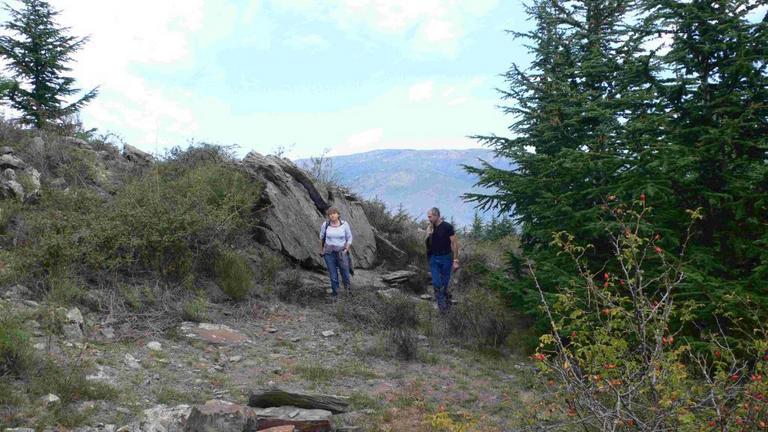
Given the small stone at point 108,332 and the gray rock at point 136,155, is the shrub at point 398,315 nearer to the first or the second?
the small stone at point 108,332

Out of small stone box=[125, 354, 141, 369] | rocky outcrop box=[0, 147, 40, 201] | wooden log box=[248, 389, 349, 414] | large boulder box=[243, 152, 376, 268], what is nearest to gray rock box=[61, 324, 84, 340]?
small stone box=[125, 354, 141, 369]

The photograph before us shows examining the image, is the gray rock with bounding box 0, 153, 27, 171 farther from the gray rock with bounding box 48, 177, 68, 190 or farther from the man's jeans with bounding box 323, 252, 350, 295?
the man's jeans with bounding box 323, 252, 350, 295

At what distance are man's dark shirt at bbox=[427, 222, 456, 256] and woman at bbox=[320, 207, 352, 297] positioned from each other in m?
1.67

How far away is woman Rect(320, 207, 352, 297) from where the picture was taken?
1064cm

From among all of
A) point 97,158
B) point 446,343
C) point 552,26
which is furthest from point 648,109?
A: point 97,158

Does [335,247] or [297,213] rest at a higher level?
[297,213]

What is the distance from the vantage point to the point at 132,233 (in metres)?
8.83

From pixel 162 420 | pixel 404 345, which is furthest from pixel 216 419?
pixel 404 345

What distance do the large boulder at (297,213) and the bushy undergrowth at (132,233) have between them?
668mm

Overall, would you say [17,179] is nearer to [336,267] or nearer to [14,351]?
[14,351]

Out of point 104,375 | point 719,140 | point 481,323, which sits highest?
point 719,140

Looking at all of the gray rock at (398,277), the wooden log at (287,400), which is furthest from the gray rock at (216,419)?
the gray rock at (398,277)

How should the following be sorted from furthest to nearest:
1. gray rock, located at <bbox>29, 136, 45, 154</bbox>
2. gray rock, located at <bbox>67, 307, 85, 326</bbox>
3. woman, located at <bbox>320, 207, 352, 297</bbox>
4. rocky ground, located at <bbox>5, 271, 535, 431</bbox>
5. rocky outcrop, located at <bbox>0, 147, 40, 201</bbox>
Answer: gray rock, located at <bbox>29, 136, 45, 154</bbox>
woman, located at <bbox>320, 207, 352, 297</bbox>
rocky outcrop, located at <bbox>0, 147, 40, 201</bbox>
gray rock, located at <bbox>67, 307, 85, 326</bbox>
rocky ground, located at <bbox>5, 271, 535, 431</bbox>

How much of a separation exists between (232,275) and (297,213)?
2828mm
